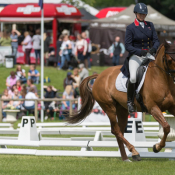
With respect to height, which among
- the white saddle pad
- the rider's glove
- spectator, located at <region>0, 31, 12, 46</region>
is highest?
the rider's glove

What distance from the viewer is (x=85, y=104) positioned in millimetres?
9844

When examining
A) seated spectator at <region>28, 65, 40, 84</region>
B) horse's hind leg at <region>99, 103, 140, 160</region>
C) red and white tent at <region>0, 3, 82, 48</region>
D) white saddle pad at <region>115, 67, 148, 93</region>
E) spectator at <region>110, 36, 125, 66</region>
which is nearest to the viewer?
white saddle pad at <region>115, 67, 148, 93</region>

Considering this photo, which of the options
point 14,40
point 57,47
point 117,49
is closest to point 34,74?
point 57,47

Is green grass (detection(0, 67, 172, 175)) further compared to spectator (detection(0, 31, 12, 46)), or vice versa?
spectator (detection(0, 31, 12, 46))

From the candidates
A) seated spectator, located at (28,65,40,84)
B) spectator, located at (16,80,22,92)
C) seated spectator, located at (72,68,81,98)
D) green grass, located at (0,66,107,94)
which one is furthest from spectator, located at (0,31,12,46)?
seated spectator, located at (72,68,81,98)

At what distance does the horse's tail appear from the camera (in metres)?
9.78

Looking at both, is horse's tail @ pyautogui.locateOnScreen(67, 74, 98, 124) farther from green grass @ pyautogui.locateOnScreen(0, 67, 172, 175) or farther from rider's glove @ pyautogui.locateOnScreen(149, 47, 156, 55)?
rider's glove @ pyautogui.locateOnScreen(149, 47, 156, 55)

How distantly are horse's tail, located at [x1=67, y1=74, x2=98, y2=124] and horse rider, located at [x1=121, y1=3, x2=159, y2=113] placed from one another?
57.5 inches

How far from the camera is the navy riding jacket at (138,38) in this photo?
27.8 ft

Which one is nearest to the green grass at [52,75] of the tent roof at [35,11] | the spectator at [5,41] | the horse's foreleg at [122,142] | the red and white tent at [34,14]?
the spectator at [5,41]

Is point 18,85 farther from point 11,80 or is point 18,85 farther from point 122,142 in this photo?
point 122,142

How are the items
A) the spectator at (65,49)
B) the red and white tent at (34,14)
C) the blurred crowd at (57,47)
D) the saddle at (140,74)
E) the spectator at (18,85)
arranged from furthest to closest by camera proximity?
the red and white tent at (34,14), the blurred crowd at (57,47), the spectator at (65,49), the spectator at (18,85), the saddle at (140,74)

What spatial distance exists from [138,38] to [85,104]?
2013 mm

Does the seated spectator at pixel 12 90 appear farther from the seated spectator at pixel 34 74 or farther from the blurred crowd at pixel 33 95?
the seated spectator at pixel 34 74
